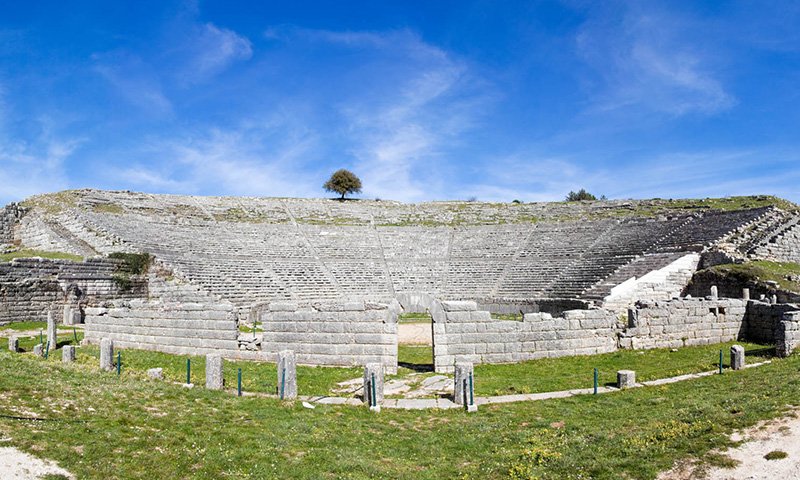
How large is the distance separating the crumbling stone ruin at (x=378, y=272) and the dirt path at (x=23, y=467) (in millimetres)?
8872

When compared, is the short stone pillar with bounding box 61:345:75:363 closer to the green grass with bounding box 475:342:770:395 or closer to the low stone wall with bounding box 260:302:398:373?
the low stone wall with bounding box 260:302:398:373

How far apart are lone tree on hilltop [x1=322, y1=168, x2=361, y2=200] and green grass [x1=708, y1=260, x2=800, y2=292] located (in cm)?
4678

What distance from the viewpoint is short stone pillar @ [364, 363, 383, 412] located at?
35.0 feet

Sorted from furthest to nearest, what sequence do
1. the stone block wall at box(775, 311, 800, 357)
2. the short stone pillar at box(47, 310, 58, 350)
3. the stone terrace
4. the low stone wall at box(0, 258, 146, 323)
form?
1. the stone terrace
2. the low stone wall at box(0, 258, 146, 323)
3. the short stone pillar at box(47, 310, 58, 350)
4. the stone block wall at box(775, 311, 800, 357)

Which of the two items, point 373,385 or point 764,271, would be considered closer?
point 373,385

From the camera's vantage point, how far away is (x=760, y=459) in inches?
259

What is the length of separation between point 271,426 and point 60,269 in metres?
24.6

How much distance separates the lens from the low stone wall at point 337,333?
1470 cm

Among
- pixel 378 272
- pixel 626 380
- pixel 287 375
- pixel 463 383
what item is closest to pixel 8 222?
pixel 378 272

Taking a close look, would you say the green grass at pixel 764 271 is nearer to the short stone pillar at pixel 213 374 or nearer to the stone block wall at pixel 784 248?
the stone block wall at pixel 784 248

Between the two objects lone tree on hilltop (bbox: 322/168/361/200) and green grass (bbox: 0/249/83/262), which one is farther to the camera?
lone tree on hilltop (bbox: 322/168/361/200)

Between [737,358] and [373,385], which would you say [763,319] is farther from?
[373,385]

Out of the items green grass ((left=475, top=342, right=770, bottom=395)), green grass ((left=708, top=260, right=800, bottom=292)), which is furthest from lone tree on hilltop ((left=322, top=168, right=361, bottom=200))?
green grass ((left=475, top=342, right=770, bottom=395))

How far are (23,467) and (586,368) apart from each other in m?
12.3
